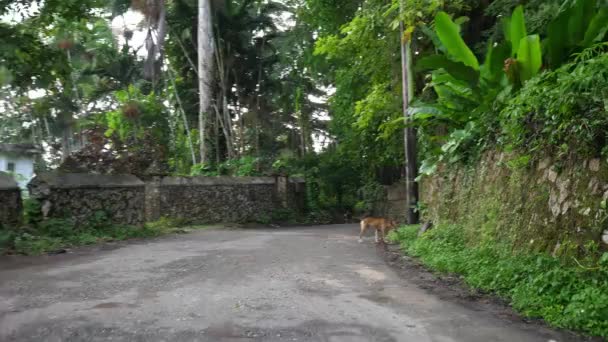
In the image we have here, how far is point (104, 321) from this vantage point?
4.81 m

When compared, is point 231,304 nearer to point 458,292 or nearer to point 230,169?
point 458,292

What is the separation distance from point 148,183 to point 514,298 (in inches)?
542

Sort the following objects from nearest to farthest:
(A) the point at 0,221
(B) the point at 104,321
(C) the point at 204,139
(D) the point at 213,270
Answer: (B) the point at 104,321 → (D) the point at 213,270 → (A) the point at 0,221 → (C) the point at 204,139

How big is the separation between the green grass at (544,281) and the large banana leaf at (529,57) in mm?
2676

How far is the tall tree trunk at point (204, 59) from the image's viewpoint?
77.6 ft

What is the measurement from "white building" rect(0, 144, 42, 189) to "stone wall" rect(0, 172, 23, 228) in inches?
868

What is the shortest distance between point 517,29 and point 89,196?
441 inches

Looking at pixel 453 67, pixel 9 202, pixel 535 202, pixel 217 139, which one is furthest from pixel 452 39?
pixel 217 139

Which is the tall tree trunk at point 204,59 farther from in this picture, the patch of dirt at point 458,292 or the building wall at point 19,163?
the patch of dirt at point 458,292

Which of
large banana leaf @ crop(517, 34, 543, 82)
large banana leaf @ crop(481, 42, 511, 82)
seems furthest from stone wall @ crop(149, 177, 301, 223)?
large banana leaf @ crop(517, 34, 543, 82)

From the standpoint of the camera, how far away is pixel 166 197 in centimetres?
1853

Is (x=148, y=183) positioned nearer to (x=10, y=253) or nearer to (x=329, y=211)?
(x=10, y=253)

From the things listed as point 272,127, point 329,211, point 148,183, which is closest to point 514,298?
point 148,183

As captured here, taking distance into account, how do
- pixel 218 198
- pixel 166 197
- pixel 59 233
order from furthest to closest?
pixel 218 198 < pixel 166 197 < pixel 59 233
